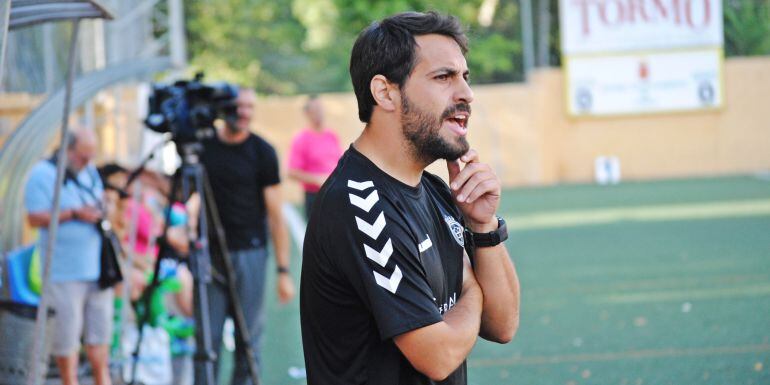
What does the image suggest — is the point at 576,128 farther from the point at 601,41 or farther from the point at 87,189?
the point at 87,189

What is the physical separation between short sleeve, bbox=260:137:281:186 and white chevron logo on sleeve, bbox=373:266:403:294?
16.2ft

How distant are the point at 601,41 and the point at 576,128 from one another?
2.41 m

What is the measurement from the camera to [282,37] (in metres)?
47.9

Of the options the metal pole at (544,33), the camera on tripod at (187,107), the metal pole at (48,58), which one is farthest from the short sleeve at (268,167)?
the metal pole at (544,33)

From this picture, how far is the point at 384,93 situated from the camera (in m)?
3.30

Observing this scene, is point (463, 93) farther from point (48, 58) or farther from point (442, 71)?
point (48, 58)

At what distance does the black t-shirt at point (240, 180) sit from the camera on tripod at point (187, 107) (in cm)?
44

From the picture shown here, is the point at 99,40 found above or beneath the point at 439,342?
above

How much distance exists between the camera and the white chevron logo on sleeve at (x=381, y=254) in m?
3.11

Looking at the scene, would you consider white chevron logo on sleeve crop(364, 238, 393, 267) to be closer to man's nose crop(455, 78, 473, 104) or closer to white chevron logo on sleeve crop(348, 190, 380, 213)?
white chevron logo on sleeve crop(348, 190, 380, 213)

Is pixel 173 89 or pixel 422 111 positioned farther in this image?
pixel 173 89

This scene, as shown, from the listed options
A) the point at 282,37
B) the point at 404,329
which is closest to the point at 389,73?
the point at 404,329

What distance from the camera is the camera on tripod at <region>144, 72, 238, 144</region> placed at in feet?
23.4

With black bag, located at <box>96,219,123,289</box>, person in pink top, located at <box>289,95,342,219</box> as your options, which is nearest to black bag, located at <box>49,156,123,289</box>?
black bag, located at <box>96,219,123,289</box>
